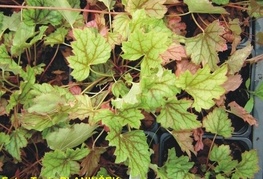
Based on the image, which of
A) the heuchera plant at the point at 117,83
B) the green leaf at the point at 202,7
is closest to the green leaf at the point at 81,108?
the heuchera plant at the point at 117,83

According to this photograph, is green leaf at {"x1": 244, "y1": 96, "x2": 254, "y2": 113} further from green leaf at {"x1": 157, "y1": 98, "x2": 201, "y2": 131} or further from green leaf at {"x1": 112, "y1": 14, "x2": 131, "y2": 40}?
green leaf at {"x1": 112, "y1": 14, "x2": 131, "y2": 40}

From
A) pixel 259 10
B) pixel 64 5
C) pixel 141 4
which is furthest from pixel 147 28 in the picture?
pixel 259 10

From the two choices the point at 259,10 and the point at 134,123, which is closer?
the point at 134,123

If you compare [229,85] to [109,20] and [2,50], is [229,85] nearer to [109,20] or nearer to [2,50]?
[109,20]

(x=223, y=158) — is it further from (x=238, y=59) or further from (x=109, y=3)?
(x=109, y=3)

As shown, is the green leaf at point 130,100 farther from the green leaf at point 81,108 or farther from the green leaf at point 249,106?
the green leaf at point 249,106

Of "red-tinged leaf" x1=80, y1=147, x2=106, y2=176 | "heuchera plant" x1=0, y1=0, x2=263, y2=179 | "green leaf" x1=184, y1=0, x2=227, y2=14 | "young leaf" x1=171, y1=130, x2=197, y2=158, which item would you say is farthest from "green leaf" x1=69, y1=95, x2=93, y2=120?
"green leaf" x1=184, y1=0, x2=227, y2=14

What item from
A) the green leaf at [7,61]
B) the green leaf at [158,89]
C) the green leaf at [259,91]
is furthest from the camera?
the green leaf at [259,91]
